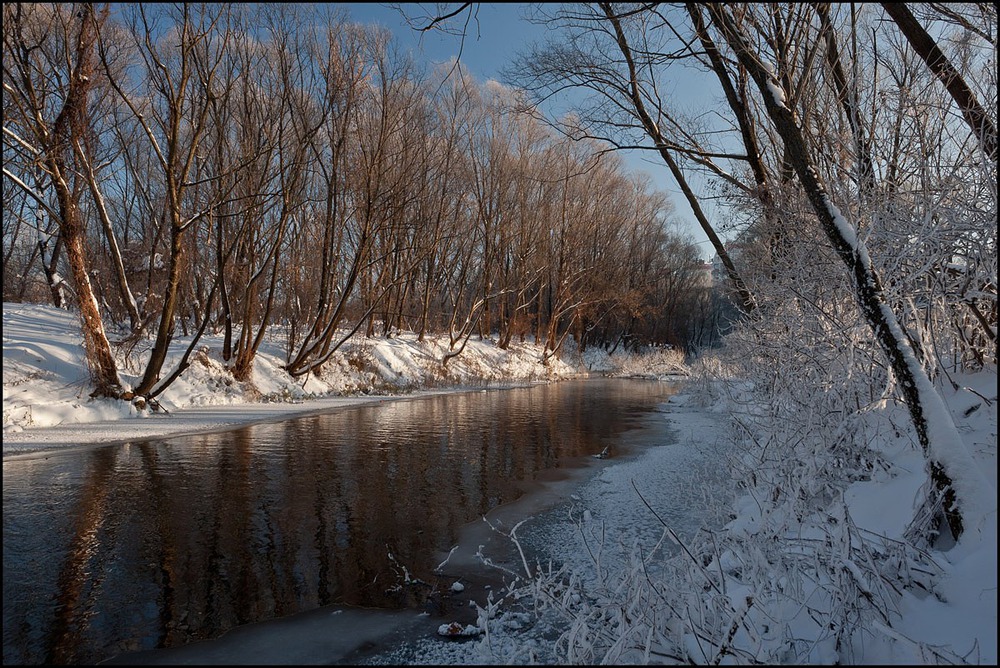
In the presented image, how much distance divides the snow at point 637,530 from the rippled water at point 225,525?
1.73 feet

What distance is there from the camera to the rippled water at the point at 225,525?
11.9 ft

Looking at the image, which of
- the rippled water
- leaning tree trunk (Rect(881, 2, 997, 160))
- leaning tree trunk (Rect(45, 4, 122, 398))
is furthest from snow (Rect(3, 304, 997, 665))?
leaning tree trunk (Rect(881, 2, 997, 160))

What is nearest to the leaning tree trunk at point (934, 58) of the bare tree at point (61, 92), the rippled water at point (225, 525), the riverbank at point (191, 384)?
the rippled water at point (225, 525)

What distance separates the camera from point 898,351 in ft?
11.3

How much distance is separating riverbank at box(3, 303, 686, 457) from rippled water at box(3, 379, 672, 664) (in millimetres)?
1534

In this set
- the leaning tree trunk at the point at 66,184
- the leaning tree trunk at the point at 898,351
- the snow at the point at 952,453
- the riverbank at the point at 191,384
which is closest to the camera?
the snow at the point at 952,453

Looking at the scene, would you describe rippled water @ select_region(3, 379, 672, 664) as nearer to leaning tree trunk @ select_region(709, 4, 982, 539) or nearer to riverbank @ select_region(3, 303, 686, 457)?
riverbank @ select_region(3, 303, 686, 457)

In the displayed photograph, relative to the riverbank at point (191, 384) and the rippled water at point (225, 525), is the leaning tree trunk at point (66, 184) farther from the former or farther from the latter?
the rippled water at point (225, 525)

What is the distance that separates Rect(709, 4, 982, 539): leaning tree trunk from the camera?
3.04m

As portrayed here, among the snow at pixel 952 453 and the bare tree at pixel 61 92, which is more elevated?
the bare tree at pixel 61 92

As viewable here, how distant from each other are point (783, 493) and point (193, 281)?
22.8 m

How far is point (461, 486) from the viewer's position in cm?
711

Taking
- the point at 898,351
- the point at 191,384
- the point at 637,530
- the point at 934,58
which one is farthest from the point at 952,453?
the point at 191,384

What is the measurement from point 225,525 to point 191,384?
969 cm
